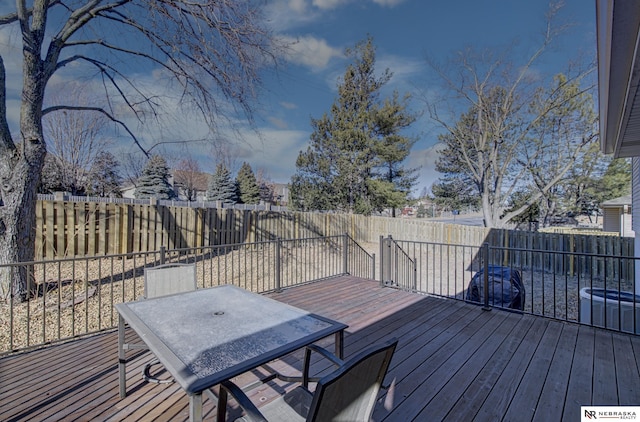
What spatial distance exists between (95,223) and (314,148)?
10911 millimetres

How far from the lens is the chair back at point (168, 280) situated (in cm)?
275

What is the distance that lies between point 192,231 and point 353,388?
833 cm

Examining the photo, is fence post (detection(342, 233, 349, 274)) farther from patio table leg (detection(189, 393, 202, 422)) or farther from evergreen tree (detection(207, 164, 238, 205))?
evergreen tree (detection(207, 164, 238, 205))

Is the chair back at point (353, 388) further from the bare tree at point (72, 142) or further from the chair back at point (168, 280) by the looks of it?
the bare tree at point (72, 142)

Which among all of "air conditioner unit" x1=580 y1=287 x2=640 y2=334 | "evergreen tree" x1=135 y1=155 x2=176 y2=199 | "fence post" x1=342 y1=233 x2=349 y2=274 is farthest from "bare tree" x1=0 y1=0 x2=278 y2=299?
"evergreen tree" x1=135 y1=155 x2=176 y2=199

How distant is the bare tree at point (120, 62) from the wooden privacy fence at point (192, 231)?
1.56 m

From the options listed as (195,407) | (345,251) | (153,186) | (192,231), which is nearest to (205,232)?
(192,231)

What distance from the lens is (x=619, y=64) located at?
2125 mm

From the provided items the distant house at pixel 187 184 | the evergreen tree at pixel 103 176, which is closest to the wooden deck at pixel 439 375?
the evergreen tree at pixel 103 176

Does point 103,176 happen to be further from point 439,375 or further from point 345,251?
point 439,375

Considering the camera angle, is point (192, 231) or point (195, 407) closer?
point (195, 407)

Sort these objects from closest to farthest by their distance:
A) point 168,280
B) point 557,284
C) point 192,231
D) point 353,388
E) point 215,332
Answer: point 353,388 < point 215,332 < point 168,280 < point 192,231 < point 557,284

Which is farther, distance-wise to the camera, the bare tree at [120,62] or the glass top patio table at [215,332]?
the bare tree at [120,62]

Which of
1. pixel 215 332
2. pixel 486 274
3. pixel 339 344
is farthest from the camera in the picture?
pixel 486 274
